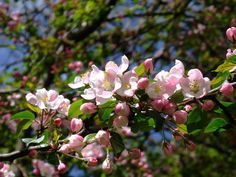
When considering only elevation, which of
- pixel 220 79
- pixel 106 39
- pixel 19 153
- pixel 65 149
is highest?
pixel 220 79

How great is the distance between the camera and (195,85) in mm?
1434

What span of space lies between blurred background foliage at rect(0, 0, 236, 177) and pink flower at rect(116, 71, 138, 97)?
8.11 feet

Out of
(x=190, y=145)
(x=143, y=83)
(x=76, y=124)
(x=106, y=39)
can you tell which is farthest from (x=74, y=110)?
(x=106, y=39)

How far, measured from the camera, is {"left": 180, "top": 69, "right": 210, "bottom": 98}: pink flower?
1.44 m

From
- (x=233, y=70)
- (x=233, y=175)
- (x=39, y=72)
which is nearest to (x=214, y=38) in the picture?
(x=233, y=175)

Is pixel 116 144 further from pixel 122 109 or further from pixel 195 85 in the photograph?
pixel 195 85

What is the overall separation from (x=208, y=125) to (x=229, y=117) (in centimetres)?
8

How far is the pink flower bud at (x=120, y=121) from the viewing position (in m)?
1.49

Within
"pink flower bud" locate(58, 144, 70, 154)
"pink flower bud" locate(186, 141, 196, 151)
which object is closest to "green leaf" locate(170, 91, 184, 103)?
"pink flower bud" locate(186, 141, 196, 151)

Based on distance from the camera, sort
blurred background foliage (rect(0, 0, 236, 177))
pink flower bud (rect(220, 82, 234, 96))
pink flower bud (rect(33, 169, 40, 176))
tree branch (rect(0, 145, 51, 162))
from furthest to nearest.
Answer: blurred background foliage (rect(0, 0, 236, 177)), pink flower bud (rect(33, 169, 40, 176)), tree branch (rect(0, 145, 51, 162)), pink flower bud (rect(220, 82, 234, 96))

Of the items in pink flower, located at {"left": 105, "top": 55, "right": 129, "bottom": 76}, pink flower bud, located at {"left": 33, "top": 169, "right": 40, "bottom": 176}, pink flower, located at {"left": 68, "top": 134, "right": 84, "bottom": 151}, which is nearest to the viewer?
pink flower, located at {"left": 105, "top": 55, "right": 129, "bottom": 76}

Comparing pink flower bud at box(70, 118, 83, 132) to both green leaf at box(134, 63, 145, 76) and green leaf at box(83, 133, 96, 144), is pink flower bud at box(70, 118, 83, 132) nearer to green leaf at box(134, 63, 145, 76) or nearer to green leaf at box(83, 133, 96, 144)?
green leaf at box(83, 133, 96, 144)

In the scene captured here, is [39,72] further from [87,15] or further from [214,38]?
[214,38]

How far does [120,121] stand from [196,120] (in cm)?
27
